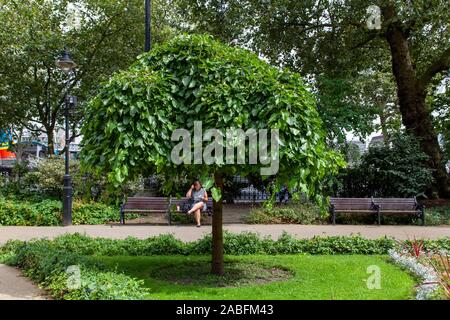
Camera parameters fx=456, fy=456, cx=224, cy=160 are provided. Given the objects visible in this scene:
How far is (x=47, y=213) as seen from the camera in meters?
13.0

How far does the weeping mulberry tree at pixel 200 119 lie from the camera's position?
5750mm

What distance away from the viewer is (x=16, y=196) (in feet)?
48.0

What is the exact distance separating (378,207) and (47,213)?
9532mm

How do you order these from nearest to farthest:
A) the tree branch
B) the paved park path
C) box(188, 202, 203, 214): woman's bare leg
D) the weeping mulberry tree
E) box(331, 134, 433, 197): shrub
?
the weeping mulberry tree < the paved park path < box(188, 202, 203, 214): woman's bare leg < box(331, 134, 433, 197): shrub < the tree branch

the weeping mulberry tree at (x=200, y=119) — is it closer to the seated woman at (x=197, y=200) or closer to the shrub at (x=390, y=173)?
the seated woman at (x=197, y=200)

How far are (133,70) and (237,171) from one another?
1964 mm

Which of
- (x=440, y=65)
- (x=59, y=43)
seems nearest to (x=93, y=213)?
(x=59, y=43)

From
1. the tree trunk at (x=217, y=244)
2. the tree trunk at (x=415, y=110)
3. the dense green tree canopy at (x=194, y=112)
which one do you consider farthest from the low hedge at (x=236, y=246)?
the tree trunk at (x=415, y=110)

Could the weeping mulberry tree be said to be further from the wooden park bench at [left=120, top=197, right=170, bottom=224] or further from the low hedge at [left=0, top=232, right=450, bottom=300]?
the wooden park bench at [left=120, top=197, right=170, bottom=224]

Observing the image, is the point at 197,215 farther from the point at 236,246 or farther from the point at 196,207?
the point at 236,246

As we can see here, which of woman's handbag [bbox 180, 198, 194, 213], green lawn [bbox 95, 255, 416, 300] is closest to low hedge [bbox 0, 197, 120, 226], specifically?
woman's handbag [bbox 180, 198, 194, 213]

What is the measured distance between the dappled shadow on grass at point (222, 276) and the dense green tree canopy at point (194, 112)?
1.65 meters

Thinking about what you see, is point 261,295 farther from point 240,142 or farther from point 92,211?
point 92,211

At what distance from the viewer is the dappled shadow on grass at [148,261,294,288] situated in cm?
666
